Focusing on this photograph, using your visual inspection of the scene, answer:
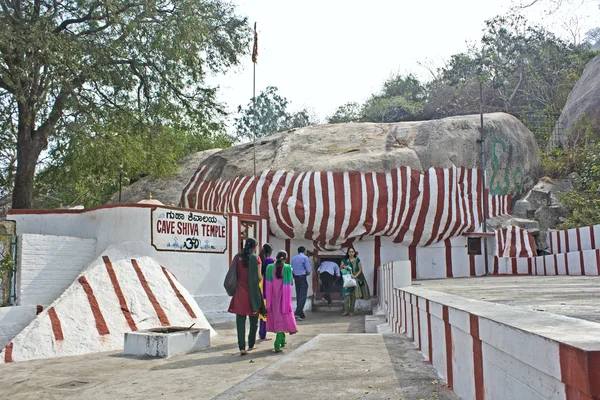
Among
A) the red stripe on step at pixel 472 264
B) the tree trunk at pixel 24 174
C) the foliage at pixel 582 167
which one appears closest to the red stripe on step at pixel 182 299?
the tree trunk at pixel 24 174

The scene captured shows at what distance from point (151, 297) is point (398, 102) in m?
26.8

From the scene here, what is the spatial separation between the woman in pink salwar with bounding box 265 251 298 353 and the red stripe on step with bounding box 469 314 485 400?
14.2 feet

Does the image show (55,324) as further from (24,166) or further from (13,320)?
(24,166)

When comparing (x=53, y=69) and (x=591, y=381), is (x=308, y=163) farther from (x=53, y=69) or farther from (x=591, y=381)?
(x=591, y=381)

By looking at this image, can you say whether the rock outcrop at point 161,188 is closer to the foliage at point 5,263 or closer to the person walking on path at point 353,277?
the person walking on path at point 353,277

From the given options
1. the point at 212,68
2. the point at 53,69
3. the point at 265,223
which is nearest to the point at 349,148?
the point at 265,223

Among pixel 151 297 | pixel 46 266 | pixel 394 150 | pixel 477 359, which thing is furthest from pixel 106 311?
pixel 394 150

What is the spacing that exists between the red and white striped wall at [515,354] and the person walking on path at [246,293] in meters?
3.24

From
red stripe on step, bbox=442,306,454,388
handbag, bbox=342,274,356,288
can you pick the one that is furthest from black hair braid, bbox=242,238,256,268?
handbag, bbox=342,274,356,288

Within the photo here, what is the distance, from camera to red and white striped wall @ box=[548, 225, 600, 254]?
46.5 ft

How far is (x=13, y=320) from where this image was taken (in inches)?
337

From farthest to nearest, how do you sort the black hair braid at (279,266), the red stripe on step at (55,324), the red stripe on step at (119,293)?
the red stripe on step at (119,293) < the red stripe on step at (55,324) < the black hair braid at (279,266)

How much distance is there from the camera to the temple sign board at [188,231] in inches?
450

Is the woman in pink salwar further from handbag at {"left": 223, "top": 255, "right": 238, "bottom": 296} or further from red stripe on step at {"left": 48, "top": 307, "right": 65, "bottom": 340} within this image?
red stripe on step at {"left": 48, "top": 307, "right": 65, "bottom": 340}
